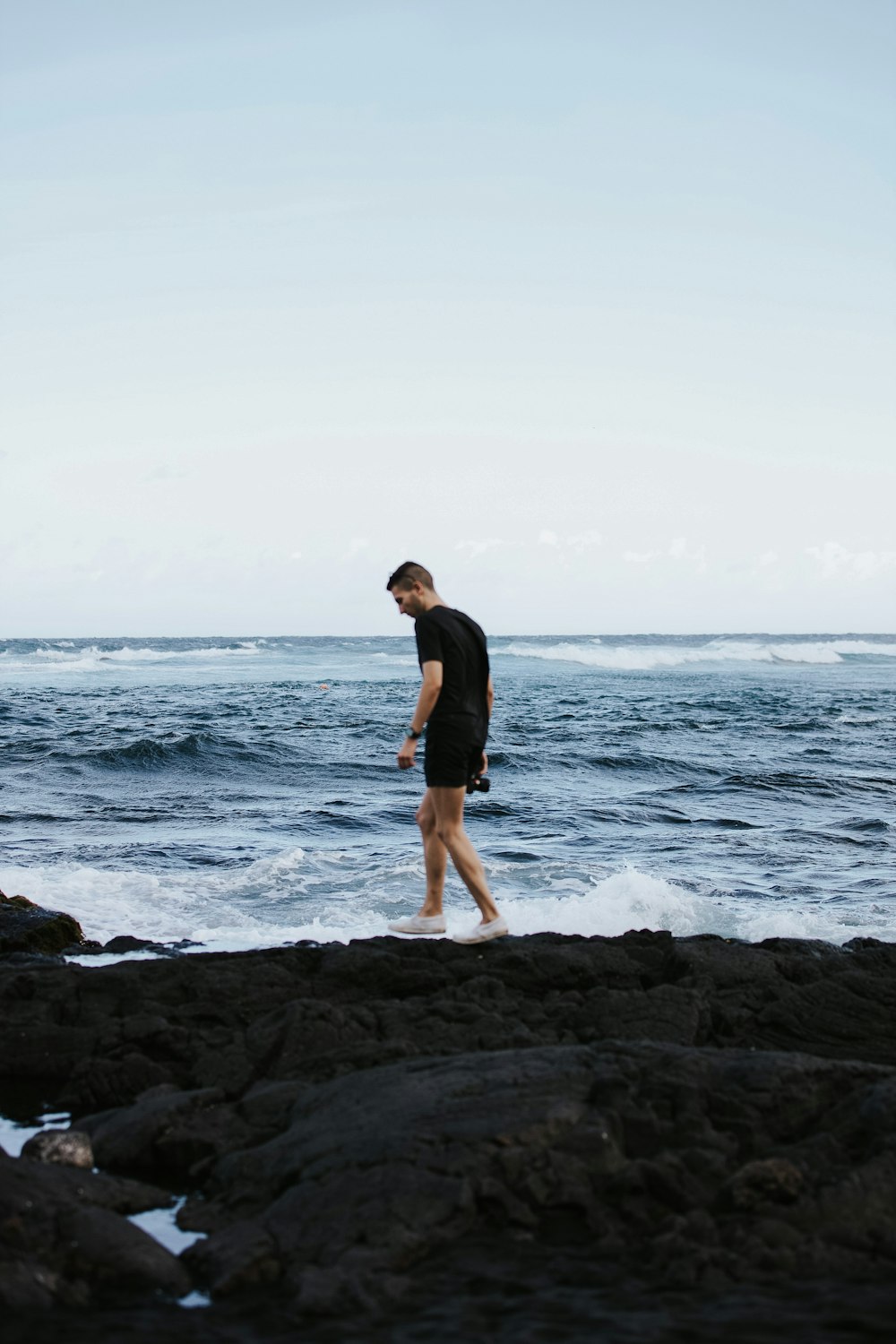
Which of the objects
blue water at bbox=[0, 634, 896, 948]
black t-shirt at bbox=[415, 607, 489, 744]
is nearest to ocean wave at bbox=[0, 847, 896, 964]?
blue water at bbox=[0, 634, 896, 948]

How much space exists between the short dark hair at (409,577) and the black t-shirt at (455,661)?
19 cm

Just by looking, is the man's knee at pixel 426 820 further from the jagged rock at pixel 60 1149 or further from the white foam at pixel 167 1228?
the white foam at pixel 167 1228

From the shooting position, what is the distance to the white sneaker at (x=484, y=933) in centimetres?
640

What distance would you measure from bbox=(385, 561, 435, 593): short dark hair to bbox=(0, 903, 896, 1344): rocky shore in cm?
230

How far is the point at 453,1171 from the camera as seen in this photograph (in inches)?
137

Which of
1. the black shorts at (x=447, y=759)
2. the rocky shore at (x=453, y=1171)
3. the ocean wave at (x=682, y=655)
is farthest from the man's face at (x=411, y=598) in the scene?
the ocean wave at (x=682, y=655)

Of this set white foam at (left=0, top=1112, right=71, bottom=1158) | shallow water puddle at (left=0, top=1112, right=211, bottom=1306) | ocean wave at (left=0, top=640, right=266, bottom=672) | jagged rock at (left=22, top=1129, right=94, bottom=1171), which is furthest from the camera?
ocean wave at (left=0, top=640, right=266, bottom=672)

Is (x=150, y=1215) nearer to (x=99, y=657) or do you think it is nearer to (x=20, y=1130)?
(x=20, y=1130)

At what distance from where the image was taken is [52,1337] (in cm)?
279

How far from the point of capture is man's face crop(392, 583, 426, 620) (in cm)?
641

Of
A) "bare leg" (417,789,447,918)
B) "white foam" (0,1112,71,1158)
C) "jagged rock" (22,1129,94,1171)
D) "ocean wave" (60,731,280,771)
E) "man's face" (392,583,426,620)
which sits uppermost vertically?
"man's face" (392,583,426,620)

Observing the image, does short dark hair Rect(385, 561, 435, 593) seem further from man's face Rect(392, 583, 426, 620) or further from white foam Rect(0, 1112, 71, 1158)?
white foam Rect(0, 1112, 71, 1158)

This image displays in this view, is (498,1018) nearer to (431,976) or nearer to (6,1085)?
(431,976)

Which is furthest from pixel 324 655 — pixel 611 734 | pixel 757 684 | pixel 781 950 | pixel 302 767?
pixel 781 950
